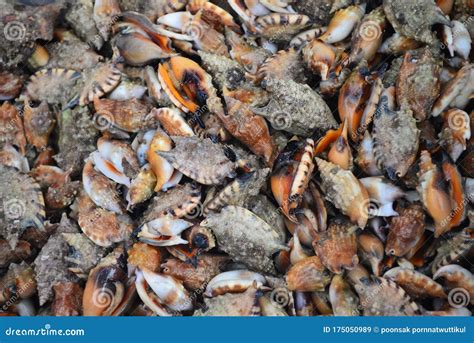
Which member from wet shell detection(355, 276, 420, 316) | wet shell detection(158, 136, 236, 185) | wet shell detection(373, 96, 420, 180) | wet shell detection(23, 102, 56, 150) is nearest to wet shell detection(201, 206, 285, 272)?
wet shell detection(158, 136, 236, 185)

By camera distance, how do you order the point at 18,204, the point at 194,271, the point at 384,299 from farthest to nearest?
1. the point at 18,204
2. the point at 194,271
3. the point at 384,299

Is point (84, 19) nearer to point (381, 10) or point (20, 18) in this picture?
point (20, 18)

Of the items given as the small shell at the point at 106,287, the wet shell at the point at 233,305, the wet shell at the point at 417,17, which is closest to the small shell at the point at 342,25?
the wet shell at the point at 417,17

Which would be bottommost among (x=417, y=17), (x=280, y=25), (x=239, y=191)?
(x=239, y=191)

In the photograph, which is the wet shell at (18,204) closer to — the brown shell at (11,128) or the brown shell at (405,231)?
the brown shell at (11,128)

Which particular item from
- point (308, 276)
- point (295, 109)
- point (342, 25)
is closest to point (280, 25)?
point (342, 25)

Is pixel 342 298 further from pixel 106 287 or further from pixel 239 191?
pixel 106 287

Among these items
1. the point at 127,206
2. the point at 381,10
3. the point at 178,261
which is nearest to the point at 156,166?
the point at 127,206
